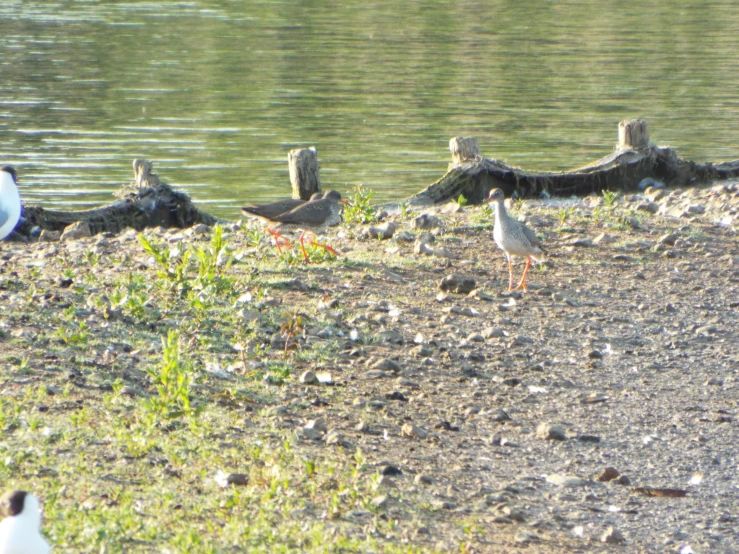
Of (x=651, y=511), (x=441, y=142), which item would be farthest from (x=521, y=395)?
(x=441, y=142)

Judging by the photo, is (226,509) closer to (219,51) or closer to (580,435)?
(580,435)

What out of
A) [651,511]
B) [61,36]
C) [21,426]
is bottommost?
[651,511]

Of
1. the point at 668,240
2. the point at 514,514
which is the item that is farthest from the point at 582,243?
the point at 514,514

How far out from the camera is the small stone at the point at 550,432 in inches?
244

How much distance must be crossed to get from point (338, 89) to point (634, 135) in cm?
1319

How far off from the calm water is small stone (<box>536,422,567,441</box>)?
10173 mm

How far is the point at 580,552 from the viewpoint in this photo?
484 cm

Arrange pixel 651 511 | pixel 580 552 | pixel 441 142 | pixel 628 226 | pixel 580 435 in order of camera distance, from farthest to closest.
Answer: pixel 441 142, pixel 628 226, pixel 580 435, pixel 651 511, pixel 580 552

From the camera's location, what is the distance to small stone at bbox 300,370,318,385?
22.1 ft

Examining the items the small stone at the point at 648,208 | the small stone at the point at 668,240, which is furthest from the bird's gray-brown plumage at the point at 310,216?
the small stone at the point at 648,208

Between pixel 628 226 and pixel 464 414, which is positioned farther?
pixel 628 226

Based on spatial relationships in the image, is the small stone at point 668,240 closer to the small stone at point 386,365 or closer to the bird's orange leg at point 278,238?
the bird's orange leg at point 278,238

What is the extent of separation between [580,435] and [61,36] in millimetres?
31320

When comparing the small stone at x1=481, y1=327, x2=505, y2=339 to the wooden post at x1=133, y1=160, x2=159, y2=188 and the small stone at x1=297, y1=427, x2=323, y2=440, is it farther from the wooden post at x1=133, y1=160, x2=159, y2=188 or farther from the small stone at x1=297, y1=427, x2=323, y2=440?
the wooden post at x1=133, y1=160, x2=159, y2=188
